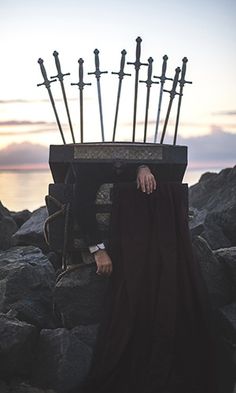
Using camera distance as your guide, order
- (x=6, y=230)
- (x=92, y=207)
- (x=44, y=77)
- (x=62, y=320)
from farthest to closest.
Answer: (x=6, y=230) < (x=44, y=77) < (x=62, y=320) < (x=92, y=207)

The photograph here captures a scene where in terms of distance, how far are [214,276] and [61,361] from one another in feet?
6.30

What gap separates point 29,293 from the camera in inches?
242

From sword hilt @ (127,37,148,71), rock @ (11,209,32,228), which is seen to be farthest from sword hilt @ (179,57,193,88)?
rock @ (11,209,32,228)

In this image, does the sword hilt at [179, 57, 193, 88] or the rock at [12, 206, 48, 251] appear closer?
the sword hilt at [179, 57, 193, 88]

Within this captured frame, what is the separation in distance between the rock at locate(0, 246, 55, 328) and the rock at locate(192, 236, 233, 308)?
1.85 meters

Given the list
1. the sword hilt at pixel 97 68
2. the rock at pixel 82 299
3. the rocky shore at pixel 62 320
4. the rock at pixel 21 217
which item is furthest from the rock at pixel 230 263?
the rock at pixel 21 217

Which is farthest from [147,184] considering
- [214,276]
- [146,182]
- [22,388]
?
[22,388]

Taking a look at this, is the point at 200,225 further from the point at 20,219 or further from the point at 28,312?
the point at 20,219

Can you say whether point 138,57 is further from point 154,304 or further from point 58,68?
point 154,304

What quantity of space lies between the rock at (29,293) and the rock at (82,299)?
1.32 ft

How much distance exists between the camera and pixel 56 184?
17.8ft

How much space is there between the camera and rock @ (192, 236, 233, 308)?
547cm

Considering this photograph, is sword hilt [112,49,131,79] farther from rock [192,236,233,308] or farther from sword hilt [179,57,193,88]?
rock [192,236,233,308]

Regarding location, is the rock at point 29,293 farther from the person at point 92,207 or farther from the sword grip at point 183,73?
the sword grip at point 183,73
